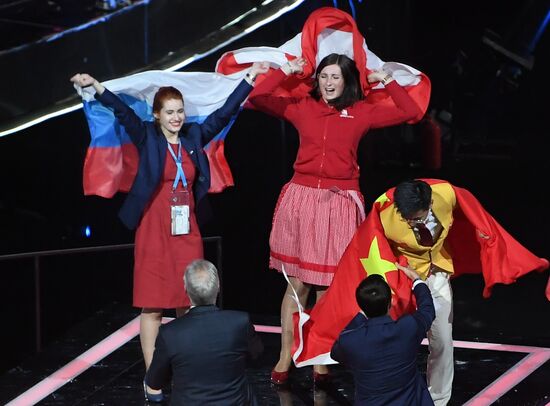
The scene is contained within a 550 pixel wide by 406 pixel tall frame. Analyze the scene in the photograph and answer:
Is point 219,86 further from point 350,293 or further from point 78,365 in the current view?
point 78,365

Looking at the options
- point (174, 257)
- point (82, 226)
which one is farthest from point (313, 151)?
point (82, 226)

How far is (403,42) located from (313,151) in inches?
82.6

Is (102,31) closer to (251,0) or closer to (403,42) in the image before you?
(251,0)

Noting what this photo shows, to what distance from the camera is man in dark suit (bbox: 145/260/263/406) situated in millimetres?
4266

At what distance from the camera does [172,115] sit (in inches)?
213

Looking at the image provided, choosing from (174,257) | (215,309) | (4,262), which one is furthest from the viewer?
(4,262)

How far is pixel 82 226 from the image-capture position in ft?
25.9

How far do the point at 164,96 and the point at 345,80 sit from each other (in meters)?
0.86

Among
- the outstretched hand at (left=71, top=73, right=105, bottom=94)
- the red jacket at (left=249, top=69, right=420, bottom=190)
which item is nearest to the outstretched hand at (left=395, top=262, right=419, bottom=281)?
the red jacket at (left=249, top=69, right=420, bottom=190)

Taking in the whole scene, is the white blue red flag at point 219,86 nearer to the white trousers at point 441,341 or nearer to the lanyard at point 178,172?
the lanyard at point 178,172

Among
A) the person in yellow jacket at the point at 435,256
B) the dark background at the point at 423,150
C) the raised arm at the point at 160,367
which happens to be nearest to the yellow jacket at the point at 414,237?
the person in yellow jacket at the point at 435,256

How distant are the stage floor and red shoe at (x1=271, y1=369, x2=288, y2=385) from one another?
0.04m

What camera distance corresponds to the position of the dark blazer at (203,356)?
168 inches

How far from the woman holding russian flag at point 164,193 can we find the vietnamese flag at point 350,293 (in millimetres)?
598
